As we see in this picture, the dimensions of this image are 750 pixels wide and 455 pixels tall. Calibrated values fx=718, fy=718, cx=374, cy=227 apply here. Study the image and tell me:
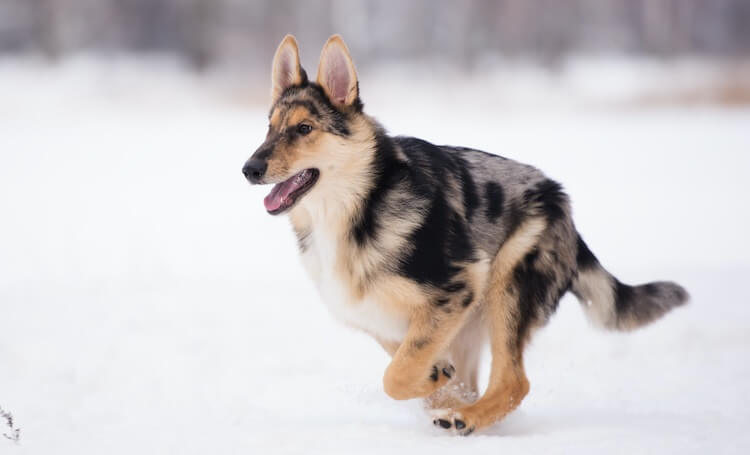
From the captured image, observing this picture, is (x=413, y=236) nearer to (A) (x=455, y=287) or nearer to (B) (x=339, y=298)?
(A) (x=455, y=287)

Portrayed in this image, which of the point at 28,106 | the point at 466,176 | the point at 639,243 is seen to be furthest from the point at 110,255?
the point at 28,106

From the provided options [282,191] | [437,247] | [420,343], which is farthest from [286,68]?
[420,343]

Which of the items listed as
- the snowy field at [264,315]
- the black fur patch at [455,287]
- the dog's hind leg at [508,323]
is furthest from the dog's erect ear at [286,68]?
the snowy field at [264,315]

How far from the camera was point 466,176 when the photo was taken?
12.6 ft

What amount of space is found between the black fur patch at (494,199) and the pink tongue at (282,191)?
39.8 inches

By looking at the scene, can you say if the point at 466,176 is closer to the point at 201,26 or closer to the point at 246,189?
the point at 246,189

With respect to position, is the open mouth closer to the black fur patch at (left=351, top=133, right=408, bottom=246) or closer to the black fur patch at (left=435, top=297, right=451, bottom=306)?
the black fur patch at (left=351, top=133, right=408, bottom=246)

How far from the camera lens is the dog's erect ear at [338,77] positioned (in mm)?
3535

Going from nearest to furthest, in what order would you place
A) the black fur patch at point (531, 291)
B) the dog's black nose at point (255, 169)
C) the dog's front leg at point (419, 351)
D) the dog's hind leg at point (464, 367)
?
1. the dog's black nose at point (255, 169)
2. the dog's front leg at point (419, 351)
3. the black fur patch at point (531, 291)
4. the dog's hind leg at point (464, 367)

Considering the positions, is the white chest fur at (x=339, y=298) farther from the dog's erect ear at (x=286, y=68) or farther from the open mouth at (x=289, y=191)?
the dog's erect ear at (x=286, y=68)

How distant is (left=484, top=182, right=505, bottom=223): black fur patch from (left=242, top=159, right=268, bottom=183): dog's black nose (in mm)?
1223

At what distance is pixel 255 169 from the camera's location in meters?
3.30

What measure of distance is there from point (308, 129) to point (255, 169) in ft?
1.29

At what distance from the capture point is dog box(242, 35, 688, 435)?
346 centimetres
